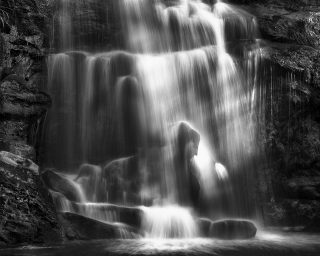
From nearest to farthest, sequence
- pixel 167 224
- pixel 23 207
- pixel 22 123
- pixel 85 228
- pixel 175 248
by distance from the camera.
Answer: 1. pixel 23 207
2. pixel 175 248
3. pixel 85 228
4. pixel 167 224
5. pixel 22 123

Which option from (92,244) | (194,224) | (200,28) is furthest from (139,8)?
(92,244)

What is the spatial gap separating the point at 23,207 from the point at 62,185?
228 centimetres

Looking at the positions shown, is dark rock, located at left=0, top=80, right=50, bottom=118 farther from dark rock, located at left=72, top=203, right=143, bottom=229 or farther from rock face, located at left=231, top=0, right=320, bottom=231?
rock face, located at left=231, top=0, right=320, bottom=231

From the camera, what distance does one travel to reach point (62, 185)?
36.6ft

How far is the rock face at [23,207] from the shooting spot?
8.62 m

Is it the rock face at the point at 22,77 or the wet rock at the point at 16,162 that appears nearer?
the wet rock at the point at 16,162

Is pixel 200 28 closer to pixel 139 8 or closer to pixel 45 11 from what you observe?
pixel 139 8

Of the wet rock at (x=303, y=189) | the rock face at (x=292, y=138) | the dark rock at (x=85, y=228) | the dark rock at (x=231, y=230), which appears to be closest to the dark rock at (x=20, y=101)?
the dark rock at (x=85, y=228)

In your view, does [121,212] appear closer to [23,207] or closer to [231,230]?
[23,207]

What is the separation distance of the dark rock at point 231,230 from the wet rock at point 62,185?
9.97ft

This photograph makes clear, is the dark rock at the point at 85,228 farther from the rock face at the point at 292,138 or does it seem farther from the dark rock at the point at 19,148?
the rock face at the point at 292,138

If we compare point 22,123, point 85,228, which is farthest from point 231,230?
point 22,123

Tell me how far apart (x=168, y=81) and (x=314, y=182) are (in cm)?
503

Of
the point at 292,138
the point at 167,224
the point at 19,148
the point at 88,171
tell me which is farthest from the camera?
the point at 292,138
